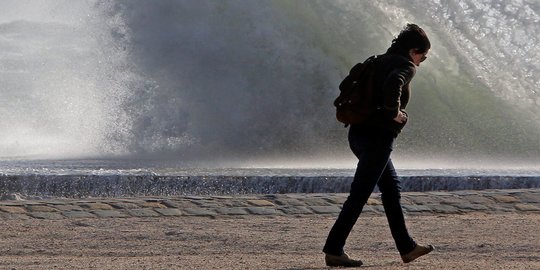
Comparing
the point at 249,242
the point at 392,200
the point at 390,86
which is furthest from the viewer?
the point at 249,242

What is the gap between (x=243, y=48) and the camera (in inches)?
628

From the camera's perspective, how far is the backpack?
6859 mm

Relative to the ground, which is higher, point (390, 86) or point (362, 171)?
point (390, 86)

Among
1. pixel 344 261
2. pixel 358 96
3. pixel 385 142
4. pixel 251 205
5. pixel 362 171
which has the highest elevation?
pixel 358 96

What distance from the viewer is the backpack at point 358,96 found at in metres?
Result: 6.86

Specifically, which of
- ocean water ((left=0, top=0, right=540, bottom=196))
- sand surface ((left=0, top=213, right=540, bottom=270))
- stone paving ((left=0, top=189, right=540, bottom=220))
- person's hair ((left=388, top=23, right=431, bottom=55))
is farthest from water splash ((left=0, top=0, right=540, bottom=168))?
person's hair ((left=388, top=23, right=431, bottom=55))

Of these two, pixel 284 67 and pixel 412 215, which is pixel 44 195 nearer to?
pixel 412 215

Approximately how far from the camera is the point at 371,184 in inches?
275

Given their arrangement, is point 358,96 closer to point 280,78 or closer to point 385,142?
point 385,142

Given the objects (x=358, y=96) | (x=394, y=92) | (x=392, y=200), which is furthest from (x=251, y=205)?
(x=394, y=92)

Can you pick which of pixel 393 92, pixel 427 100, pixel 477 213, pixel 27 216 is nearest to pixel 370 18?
pixel 427 100

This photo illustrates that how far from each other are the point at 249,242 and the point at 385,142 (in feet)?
4.19

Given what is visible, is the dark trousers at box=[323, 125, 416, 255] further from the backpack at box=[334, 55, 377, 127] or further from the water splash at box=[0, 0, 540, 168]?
the water splash at box=[0, 0, 540, 168]

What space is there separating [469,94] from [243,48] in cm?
273
